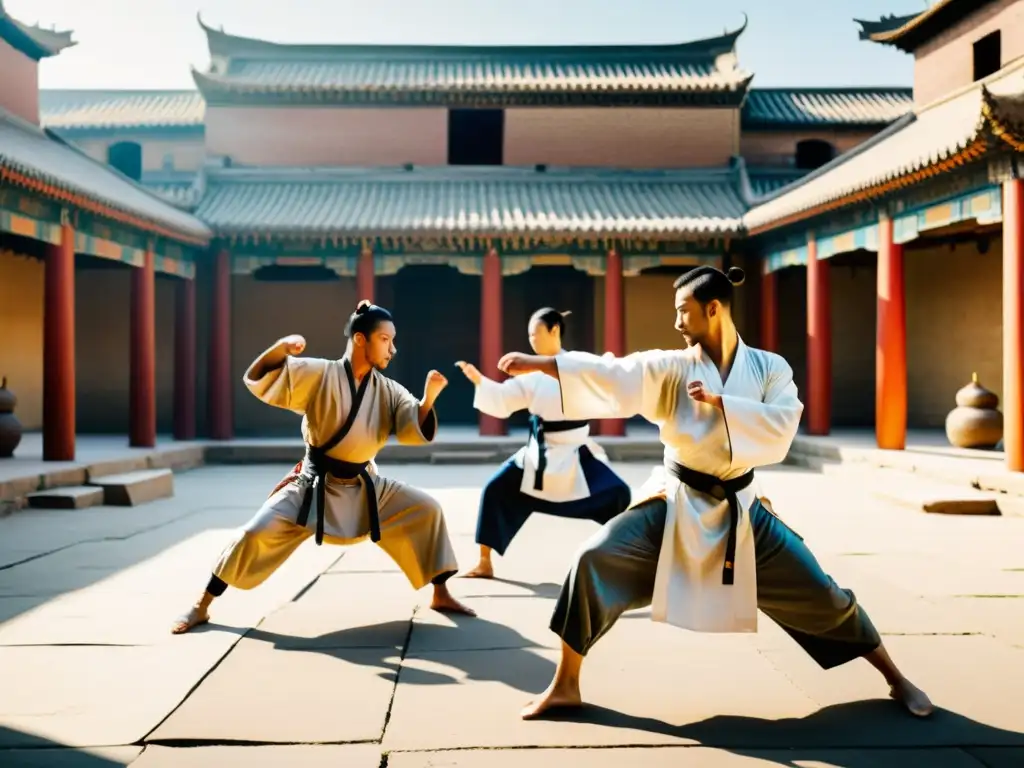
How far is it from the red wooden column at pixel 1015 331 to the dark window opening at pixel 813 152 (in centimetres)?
938

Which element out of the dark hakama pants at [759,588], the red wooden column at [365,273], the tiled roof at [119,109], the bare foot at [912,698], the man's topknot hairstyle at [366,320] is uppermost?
the tiled roof at [119,109]

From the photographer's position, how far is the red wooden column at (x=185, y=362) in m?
12.6

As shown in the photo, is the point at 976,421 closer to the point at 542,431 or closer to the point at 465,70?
the point at 542,431

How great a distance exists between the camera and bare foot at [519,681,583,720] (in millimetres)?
2893

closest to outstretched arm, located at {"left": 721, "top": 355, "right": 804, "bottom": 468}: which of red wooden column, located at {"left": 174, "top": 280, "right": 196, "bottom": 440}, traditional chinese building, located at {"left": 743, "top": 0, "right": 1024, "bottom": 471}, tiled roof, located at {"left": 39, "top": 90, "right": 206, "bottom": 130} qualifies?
traditional chinese building, located at {"left": 743, "top": 0, "right": 1024, "bottom": 471}

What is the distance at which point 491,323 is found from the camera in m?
13.0

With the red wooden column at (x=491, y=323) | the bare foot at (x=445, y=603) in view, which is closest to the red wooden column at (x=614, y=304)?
the red wooden column at (x=491, y=323)

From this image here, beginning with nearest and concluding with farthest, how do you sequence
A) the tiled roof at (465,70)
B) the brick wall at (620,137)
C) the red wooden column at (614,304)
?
the red wooden column at (614,304)
the tiled roof at (465,70)
the brick wall at (620,137)

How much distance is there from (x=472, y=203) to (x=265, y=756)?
12.0 m

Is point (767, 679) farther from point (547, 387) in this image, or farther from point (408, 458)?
point (408, 458)

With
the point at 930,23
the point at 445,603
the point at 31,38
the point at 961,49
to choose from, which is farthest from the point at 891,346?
the point at 31,38

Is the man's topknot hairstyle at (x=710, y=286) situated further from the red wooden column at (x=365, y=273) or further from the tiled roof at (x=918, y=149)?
the red wooden column at (x=365, y=273)

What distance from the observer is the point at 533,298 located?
1513cm

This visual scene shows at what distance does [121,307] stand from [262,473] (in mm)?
5032
